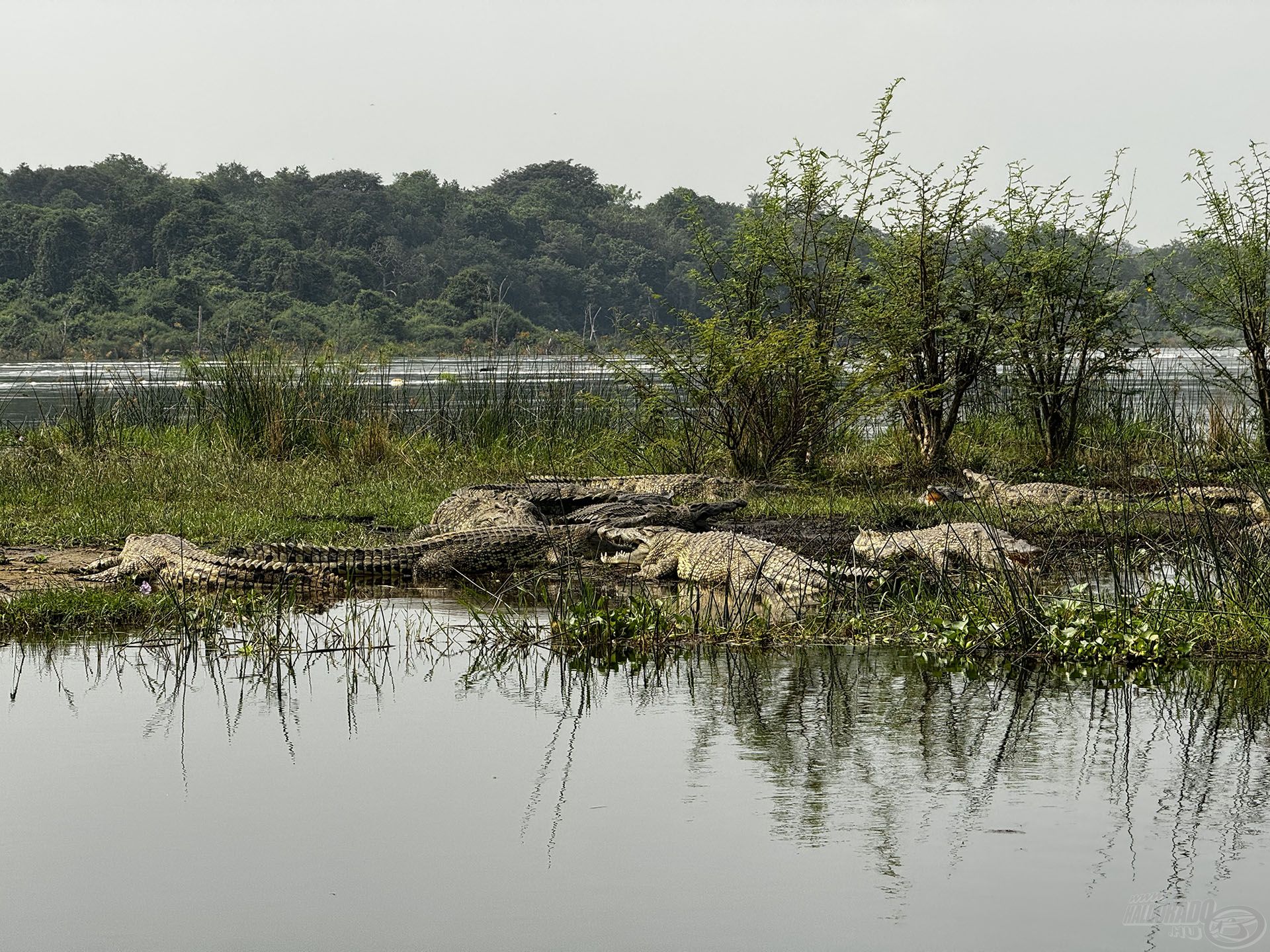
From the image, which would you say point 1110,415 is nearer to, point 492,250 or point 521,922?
point 521,922

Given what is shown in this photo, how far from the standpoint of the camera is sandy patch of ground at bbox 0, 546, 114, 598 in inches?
255

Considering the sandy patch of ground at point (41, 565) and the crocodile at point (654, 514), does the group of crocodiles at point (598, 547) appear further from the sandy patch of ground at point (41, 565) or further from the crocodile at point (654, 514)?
the sandy patch of ground at point (41, 565)

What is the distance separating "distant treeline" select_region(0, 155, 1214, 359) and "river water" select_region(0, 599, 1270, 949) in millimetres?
31678

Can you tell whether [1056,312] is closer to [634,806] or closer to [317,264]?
[634,806]

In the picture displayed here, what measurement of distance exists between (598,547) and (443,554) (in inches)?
52.5

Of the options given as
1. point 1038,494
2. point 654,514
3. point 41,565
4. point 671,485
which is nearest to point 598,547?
point 654,514

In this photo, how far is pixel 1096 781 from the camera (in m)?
3.53

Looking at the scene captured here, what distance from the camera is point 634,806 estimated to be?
3389 millimetres

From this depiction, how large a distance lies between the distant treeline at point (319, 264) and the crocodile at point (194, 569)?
96.3 ft

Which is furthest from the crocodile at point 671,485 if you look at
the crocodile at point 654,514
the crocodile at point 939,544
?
the crocodile at point 939,544

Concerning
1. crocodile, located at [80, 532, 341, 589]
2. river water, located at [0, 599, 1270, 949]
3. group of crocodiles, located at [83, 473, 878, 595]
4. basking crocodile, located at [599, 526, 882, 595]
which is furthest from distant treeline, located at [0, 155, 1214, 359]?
river water, located at [0, 599, 1270, 949]

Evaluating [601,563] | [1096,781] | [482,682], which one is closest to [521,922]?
[1096,781]

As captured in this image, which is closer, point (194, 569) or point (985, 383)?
point (194, 569)

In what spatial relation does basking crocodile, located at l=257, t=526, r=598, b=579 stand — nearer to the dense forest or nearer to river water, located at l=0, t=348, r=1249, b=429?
river water, located at l=0, t=348, r=1249, b=429
